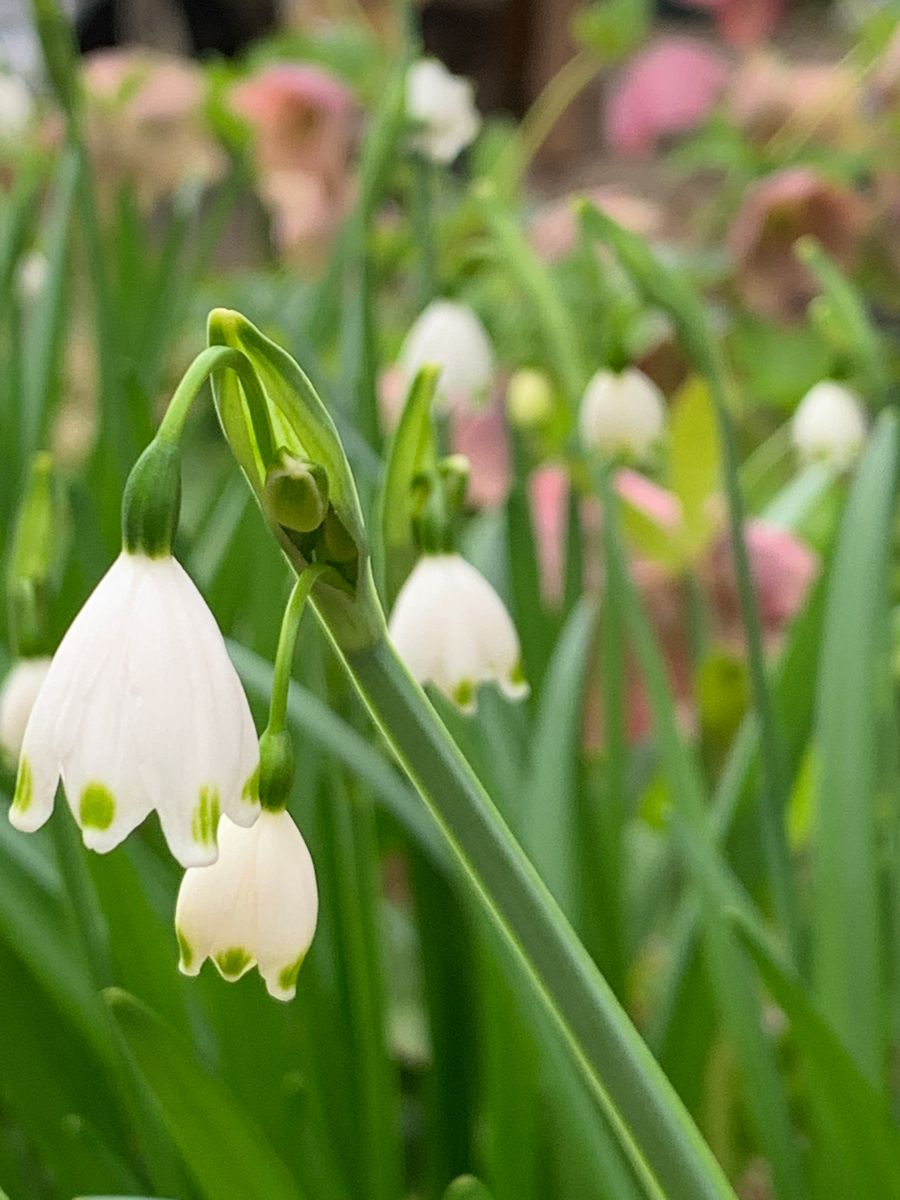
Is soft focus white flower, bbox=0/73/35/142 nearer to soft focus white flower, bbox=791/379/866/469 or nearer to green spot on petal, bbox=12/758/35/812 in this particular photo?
soft focus white flower, bbox=791/379/866/469

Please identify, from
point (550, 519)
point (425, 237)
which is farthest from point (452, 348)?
point (550, 519)

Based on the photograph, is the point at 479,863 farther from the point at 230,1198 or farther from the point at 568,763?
the point at 568,763

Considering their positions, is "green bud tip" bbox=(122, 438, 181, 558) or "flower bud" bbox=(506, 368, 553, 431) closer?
"green bud tip" bbox=(122, 438, 181, 558)

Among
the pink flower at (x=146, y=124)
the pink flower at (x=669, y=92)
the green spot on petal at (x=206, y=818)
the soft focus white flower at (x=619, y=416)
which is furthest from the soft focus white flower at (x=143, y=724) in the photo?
the pink flower at (x=669, y=92)

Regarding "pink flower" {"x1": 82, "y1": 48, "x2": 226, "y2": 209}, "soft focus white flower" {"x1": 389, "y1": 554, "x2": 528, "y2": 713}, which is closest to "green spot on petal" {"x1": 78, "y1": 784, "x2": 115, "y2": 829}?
"soft focus white flower" {"x1": 389, "y1": 554, "x2": 528, "y2": 713}

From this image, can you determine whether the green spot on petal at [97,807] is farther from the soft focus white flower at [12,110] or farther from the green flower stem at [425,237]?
the soft focus white flower at [12,110]

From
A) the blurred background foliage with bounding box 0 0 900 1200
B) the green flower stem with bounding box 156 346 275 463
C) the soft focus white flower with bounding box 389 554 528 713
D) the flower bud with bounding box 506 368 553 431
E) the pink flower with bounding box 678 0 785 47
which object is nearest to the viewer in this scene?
the green flower stem with bounding box 156 346 275 463

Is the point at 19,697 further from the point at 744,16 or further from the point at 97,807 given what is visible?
the point at 744,16
